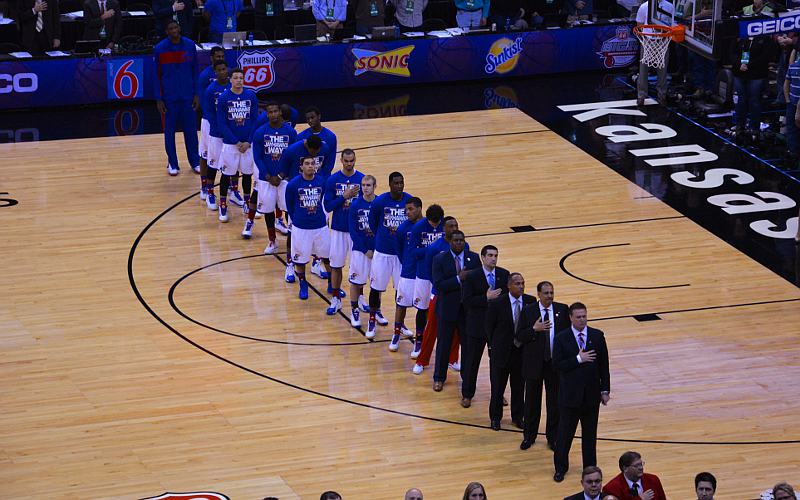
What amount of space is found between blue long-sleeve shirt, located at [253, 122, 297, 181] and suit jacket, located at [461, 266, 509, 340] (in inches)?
186

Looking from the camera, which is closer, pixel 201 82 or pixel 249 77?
pixel 201 82

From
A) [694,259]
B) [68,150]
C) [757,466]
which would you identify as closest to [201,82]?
[68,150]

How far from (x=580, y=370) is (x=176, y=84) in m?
10.3

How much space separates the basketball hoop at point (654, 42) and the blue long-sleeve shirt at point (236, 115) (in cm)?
701

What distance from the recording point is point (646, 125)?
24.7 meters

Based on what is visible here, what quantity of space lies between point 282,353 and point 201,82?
563cm

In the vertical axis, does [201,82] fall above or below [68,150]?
above

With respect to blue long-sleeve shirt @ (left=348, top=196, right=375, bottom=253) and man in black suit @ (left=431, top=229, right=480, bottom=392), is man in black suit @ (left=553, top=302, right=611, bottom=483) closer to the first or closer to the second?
man in black suit @ (left=431, top=229, right=480, bottom=392)

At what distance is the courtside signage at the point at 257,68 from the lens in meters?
25.9

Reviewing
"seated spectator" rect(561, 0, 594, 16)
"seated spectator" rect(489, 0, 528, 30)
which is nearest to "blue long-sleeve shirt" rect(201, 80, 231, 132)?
"seated spectator" rect(489, 0, 528, 30)

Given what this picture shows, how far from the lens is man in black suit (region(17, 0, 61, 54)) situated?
25.7m

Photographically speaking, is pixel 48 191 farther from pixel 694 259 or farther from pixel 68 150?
pixel 694 259

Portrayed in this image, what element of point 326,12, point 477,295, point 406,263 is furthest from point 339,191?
point 326,12

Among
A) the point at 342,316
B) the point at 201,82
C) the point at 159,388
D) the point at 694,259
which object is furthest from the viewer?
the point at 201,82
